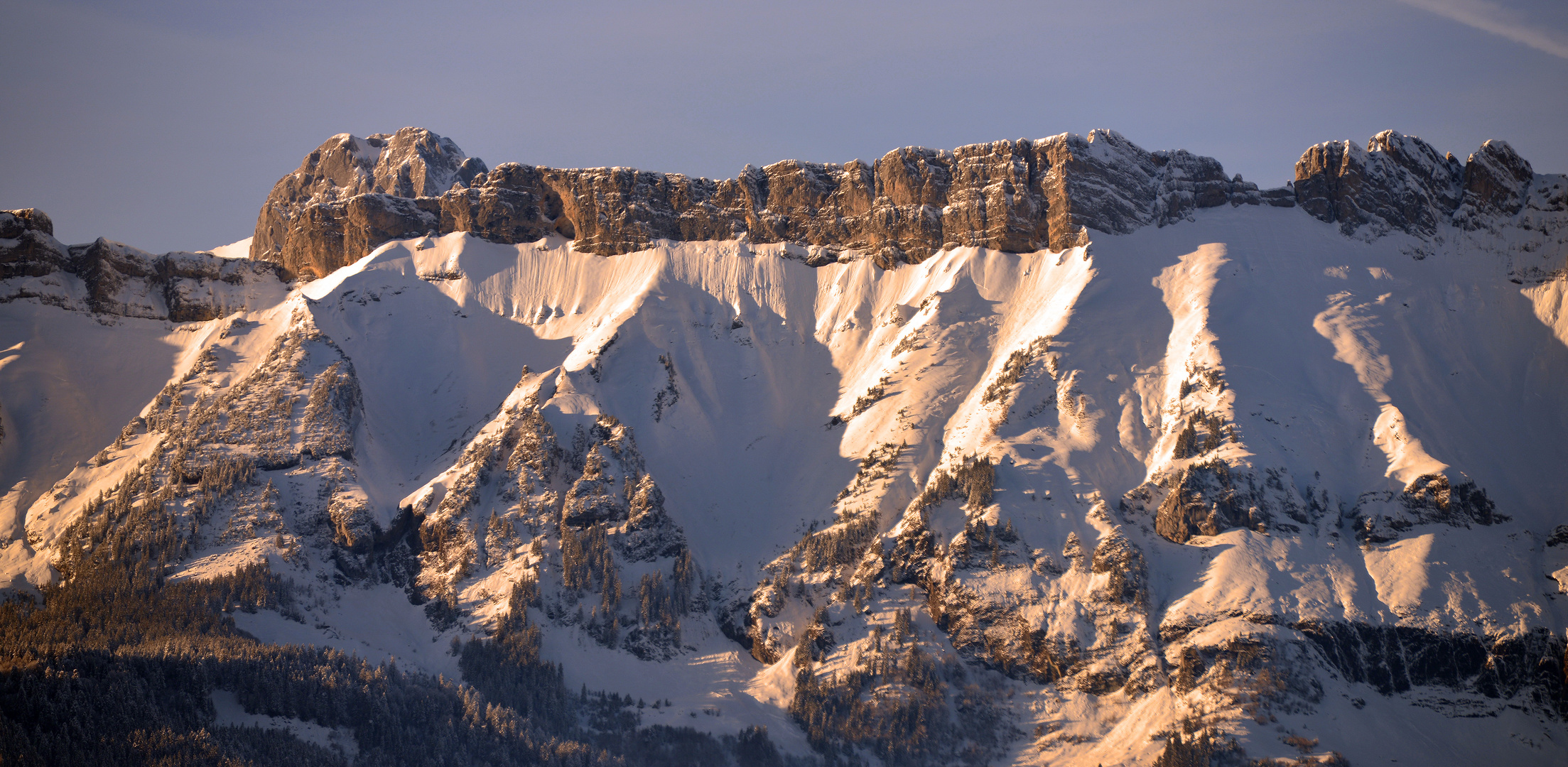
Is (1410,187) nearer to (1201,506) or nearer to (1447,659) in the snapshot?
(1201,506)

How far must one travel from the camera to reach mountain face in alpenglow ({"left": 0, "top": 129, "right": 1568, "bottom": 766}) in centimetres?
12462

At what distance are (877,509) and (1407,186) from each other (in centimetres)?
11311

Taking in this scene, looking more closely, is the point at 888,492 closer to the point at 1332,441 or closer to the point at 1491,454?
the point at 1332,441

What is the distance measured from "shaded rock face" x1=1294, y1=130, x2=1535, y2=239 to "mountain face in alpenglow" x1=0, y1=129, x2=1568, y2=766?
29.3 inches

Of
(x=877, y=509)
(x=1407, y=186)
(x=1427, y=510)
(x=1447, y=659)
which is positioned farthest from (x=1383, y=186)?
(x=877, y=509)

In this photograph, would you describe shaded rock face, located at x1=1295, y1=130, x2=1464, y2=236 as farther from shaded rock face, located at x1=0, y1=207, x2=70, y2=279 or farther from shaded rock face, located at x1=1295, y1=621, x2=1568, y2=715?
shaded rock face, located at x1=0, y1=207, x2=70, y2=279

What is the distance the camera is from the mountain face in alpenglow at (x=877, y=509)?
124625mm

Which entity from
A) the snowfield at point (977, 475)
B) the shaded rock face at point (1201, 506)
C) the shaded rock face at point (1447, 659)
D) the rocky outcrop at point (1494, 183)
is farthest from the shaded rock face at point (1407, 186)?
the shaded rock face at point (1447, 659)

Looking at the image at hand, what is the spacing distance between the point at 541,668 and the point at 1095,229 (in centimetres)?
11780

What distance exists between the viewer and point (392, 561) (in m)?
156

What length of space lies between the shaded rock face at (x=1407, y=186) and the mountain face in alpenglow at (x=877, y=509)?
74cm

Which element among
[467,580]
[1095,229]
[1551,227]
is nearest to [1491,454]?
[1551,227]

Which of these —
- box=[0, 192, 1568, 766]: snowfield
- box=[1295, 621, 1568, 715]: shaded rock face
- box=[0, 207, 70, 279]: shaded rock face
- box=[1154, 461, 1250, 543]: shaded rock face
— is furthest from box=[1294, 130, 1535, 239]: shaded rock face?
box=[0, 207, 70, 279]: shaded rock face

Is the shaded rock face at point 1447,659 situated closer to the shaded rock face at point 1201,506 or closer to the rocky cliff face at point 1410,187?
the shaded rock face at point 1201,506
